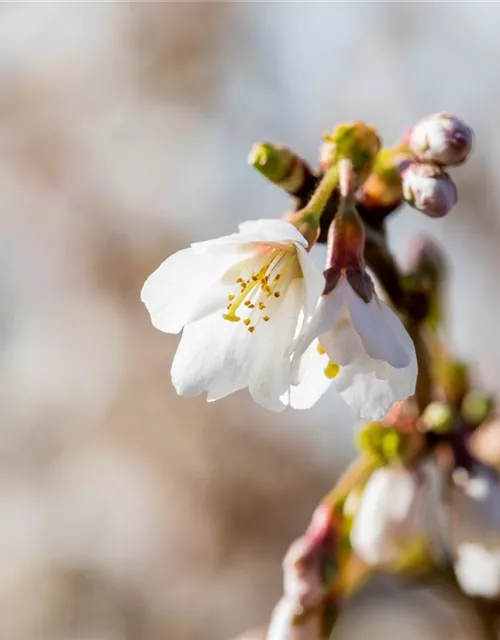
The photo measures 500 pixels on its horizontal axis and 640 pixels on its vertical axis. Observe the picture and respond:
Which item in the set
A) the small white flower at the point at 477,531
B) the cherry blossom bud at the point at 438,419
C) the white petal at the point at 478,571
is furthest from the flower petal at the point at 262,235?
the white petal at the point at 478,571

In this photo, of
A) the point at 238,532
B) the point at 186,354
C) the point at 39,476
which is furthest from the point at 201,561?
the point at 186,354

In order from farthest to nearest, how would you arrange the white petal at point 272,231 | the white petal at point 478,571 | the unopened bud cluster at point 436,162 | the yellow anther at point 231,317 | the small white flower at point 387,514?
the white petal at point 478,571, the small white flower at point 387,514, the yellow anther at point 231,317, the unopened bud cluster at point 436,162, the white petal at point 272,231

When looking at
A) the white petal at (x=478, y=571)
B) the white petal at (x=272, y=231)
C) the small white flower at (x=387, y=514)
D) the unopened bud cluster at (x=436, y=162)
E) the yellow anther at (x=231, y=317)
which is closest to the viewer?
the white petal at (x=272, y=231)

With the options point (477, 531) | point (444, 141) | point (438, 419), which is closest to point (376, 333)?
point (444, 141)

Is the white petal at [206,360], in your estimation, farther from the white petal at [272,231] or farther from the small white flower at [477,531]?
the small white flower at [477,531]

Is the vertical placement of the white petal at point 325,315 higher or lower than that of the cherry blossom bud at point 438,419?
higher

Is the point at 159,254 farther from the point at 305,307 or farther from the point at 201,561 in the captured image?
the point at 305,307

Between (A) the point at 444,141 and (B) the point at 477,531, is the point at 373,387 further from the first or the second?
(B) the point at 477,531
